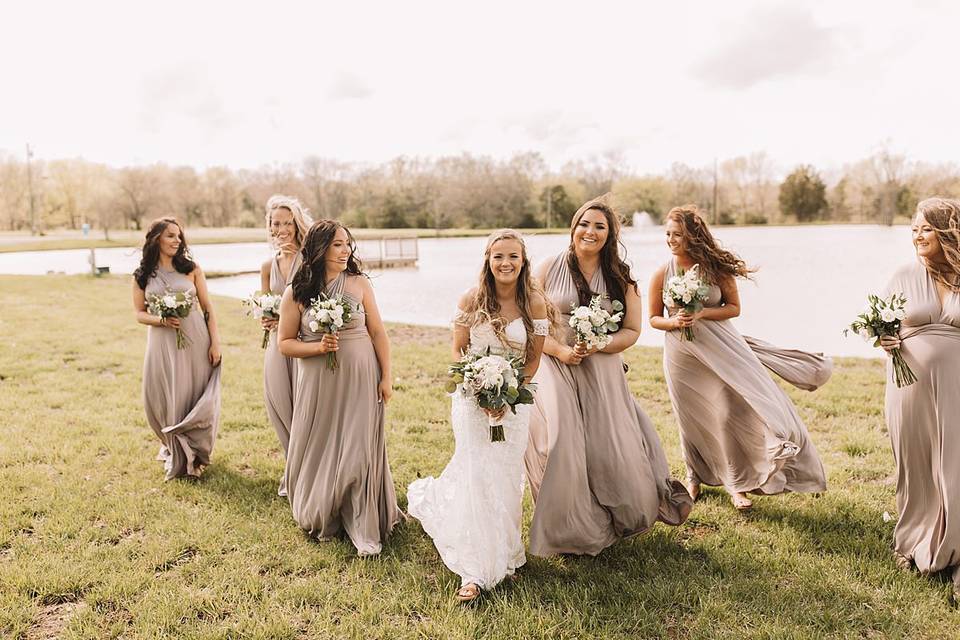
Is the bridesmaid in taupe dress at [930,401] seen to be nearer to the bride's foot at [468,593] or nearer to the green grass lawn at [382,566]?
the green grass lawn at [382,566]

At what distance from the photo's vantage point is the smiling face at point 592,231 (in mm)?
5328

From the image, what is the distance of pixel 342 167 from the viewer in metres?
114

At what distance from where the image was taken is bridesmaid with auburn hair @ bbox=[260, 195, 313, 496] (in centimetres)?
636

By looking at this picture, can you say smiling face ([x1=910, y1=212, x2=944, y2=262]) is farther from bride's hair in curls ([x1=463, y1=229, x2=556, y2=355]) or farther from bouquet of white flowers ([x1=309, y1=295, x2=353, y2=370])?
bouquet of white flowers ([x1=309, y1=295, x2=353, y2=370])

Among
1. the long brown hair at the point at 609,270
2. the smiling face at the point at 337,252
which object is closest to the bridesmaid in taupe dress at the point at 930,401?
the long brown hair at the point at 609,270

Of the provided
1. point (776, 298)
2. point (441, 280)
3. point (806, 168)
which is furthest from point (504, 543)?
point (806, 168)

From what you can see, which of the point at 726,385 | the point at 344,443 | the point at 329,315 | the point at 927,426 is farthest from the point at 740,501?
the point at 329,315

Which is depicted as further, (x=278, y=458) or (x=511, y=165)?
(x=511, y=165)

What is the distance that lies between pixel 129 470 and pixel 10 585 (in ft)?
7.72

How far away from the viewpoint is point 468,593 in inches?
179

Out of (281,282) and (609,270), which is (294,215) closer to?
(281,282)

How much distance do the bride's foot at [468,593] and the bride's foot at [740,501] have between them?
2.76 metres

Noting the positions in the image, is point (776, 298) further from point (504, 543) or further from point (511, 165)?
point (511, 165)

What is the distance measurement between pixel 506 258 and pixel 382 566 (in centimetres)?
250
